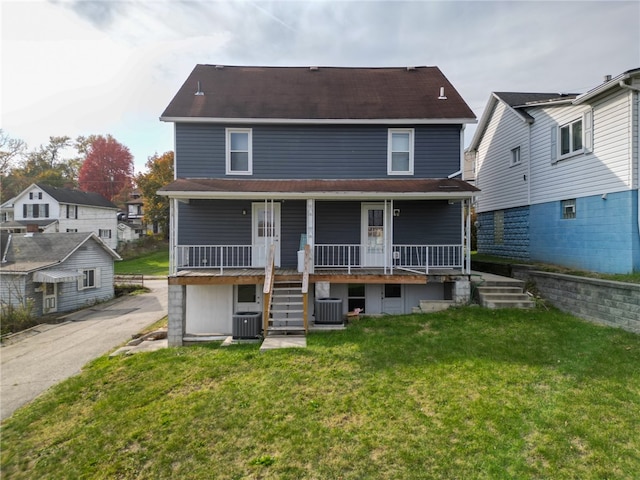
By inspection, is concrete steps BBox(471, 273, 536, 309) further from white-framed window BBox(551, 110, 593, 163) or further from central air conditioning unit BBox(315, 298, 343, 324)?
white-framed window BBox(551, 110, 593, 163)

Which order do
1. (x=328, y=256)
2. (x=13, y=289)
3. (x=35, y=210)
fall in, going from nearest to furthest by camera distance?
(x=328, y=256)
(x=13, y=289)
(x=35, y=210)

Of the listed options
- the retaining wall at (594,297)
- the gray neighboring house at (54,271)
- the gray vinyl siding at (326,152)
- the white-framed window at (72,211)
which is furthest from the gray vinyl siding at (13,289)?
the retaining wall at (594,297)

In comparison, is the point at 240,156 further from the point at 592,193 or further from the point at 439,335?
the point at 592,193

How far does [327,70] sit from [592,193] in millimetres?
10752

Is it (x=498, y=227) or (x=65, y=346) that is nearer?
(x=65, y=346)

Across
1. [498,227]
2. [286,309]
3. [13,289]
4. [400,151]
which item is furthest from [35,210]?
[498,227]

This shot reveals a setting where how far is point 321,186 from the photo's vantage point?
9.94 meters

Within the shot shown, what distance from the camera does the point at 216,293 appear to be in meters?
9.59

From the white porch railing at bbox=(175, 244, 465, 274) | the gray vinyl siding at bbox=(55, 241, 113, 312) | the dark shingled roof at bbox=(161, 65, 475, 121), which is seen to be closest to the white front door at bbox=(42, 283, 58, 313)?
the gray vinyl siding at bbox=(55, 241, 113, 312)

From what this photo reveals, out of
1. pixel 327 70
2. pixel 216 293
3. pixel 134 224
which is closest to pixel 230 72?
pixel 327 70

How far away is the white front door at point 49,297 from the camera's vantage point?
1666 centimetres

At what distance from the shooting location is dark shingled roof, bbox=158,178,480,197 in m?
9.08

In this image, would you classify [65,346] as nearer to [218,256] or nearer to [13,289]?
[218,256]

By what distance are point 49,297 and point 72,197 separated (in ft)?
72.1
